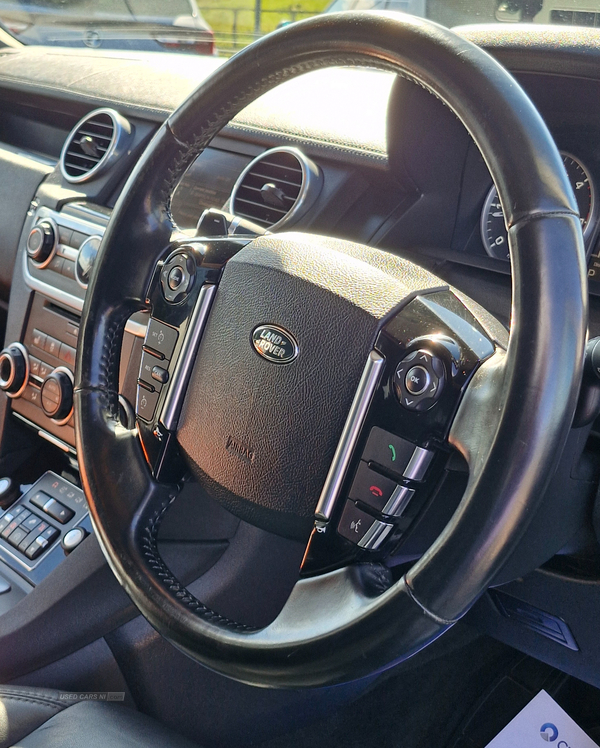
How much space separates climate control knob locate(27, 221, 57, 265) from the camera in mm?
1486

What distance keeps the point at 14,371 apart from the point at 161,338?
703 mm

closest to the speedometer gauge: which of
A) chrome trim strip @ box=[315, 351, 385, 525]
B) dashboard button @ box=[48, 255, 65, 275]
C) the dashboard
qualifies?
the dashboard

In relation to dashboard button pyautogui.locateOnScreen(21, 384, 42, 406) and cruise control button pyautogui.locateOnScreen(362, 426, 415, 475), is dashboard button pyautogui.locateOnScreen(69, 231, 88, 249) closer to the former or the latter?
dashboard button pyautogui.locateOnScreen(21, 384, 42, 406)

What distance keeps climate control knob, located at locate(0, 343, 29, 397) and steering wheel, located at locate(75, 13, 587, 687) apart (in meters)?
0.63

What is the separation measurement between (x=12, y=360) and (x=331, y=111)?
0.78 metres

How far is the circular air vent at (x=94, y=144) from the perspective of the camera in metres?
1.63

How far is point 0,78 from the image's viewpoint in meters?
2.07

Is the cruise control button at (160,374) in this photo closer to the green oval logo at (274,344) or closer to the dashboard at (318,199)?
the dashboard at (318,199)

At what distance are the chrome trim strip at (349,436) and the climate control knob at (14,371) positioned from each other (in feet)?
3.08

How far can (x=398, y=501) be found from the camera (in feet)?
2.22

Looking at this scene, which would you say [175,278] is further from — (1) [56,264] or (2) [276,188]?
(1) [56,264]

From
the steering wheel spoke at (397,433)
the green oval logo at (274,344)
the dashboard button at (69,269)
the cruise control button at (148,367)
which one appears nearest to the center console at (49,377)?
the dashboard button at (69,269)

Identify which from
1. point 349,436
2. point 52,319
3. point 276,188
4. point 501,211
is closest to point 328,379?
point 349,436

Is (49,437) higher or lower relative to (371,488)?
lower
